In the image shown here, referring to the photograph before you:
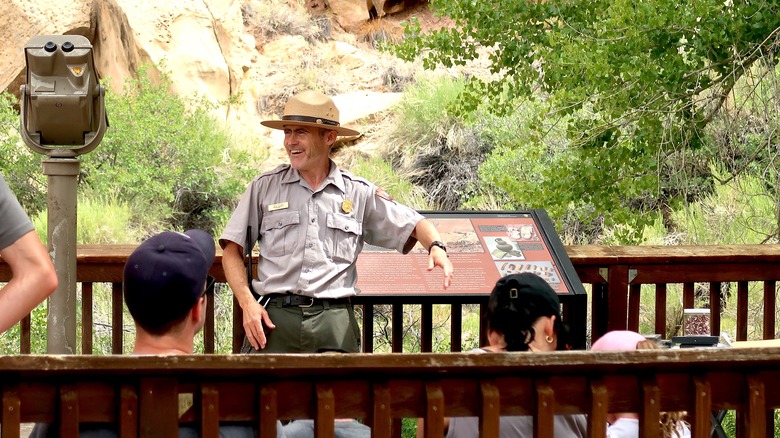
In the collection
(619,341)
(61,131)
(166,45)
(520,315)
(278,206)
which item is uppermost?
(166,45)

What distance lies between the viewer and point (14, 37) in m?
14.4

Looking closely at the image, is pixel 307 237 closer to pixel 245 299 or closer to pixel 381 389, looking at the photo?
pixel 245 299

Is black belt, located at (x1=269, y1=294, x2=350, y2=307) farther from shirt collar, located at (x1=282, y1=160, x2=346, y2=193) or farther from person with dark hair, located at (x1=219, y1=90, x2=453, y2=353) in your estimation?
shirt collar, located at (x1=282, y1=160, x2=346, y2=193)

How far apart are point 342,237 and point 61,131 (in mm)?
1124

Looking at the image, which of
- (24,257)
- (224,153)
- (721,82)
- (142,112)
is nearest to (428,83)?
(224,153)

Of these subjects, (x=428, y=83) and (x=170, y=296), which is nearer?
(x=170, y=296)

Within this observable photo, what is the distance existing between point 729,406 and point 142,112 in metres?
11.5

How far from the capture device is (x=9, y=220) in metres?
2.72

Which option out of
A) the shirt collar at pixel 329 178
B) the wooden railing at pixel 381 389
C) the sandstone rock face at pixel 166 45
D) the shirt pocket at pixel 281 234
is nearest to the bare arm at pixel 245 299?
the shirt pocket at pixel 281 234

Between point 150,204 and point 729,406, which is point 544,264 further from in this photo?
point 150,204

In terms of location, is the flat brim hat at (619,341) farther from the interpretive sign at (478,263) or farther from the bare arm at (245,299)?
the bare arm at (245,299)

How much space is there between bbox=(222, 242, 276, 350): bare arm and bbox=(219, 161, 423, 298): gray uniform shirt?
0.05 meters

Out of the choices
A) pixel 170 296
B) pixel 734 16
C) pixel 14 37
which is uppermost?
pixel 14 37

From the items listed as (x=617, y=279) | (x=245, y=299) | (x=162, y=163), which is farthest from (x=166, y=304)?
(x=162, y=163)
